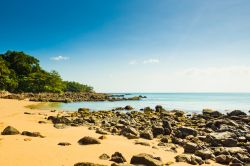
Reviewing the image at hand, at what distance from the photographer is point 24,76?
84.6 metres

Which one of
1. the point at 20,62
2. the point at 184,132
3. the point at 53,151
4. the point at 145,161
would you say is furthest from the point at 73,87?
the point at 145,161

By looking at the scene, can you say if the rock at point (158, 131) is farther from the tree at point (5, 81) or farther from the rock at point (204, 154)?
the tree at point (5, 81)

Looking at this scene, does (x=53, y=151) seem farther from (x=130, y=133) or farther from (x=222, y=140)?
(x=222, y=140)

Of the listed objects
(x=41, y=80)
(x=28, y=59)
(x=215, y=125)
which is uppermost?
(x=28, y=59)

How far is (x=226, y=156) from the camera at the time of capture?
11477 millimetres

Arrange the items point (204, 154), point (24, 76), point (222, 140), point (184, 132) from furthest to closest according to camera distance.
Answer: point (24, 76), point (184, 132), point (222, 140), point (204, 154)

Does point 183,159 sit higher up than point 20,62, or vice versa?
point 20,62

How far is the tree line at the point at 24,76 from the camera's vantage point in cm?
7618

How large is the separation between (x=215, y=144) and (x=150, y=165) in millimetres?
7108

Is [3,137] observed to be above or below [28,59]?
below

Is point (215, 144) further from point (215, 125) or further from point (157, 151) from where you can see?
point (215, 125)

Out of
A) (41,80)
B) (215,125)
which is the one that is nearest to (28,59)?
(41,80)

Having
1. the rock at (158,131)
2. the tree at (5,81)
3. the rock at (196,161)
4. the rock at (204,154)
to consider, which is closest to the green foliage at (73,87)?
the tree at (5,81)

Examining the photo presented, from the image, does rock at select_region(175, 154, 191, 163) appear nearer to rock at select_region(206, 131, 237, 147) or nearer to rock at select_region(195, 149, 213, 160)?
rock at select_region(195, 149, 213, 160)
